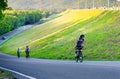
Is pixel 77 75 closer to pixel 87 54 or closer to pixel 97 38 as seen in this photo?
pixel 87 54

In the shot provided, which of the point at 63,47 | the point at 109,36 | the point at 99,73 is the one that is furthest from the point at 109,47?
the point at 99,73

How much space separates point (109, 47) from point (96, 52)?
1722 millimetres

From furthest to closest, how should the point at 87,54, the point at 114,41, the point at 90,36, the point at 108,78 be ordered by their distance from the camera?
1. the point at 90,36
2. the point at 114,41
3. the point at 87,54
4. the point at 108,78

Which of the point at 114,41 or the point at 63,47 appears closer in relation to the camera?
the point at 114,41

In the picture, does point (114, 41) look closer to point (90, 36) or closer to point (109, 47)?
point (109, 47)

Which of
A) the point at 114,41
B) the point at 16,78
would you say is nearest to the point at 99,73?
the point at 16,78

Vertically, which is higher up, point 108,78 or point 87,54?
point 108,78

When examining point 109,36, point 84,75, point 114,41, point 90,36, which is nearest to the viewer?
point 84,75

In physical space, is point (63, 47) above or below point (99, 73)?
below

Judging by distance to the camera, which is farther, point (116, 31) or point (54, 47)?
point (54, 47)

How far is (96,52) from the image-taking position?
167ft

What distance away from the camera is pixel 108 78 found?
50.5ft

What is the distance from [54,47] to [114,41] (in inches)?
510

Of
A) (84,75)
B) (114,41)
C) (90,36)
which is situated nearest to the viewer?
(84,75)
